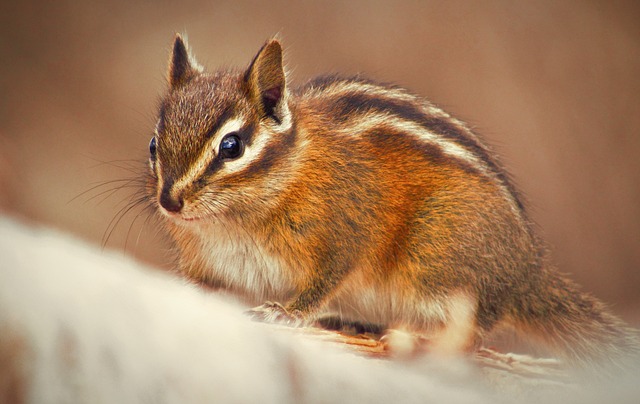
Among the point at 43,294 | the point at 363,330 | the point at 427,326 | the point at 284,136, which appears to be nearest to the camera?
the point at 43,294

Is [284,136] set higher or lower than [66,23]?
lower

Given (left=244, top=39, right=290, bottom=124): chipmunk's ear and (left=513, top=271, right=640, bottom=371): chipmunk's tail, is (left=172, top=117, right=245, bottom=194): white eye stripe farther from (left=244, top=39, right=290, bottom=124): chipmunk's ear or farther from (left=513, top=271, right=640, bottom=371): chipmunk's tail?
(left=513, top=271, right=640, bottom=371): chipmunk's tail

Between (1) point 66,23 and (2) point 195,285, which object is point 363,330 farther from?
(1) point 66,23

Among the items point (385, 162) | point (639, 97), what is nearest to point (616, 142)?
point (639, 97)

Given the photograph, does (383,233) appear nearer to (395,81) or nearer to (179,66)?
(395,81)

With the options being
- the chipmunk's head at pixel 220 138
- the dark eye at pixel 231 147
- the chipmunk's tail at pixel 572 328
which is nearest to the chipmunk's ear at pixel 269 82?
the chipmunk's head at pixel 220 138

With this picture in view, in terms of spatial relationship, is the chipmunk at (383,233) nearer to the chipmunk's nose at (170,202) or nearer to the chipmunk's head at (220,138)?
the chipmunk's head at (220,138)

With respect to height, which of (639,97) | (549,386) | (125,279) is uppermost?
(639,97)
